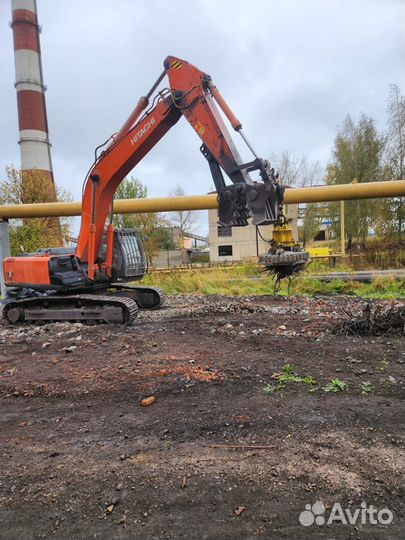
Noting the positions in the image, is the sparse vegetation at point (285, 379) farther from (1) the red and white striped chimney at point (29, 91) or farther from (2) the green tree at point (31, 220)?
(1) the red and white striped chimney at point (29, 91)

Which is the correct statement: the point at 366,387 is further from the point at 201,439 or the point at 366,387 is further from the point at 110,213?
the point at 110,213

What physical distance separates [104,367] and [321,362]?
86.9 inches

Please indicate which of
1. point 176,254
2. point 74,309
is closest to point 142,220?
point 176,254

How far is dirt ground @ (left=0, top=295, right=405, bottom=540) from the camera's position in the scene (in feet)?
6.02

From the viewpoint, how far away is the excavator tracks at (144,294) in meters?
7.79

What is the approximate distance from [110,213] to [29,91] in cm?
2732

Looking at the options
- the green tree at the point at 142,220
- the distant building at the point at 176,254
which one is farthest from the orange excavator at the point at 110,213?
the distant building at the point at 176,254

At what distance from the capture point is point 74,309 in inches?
266

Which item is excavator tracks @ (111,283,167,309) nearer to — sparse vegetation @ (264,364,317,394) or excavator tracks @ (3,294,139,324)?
excavator tracks @ (3,294,139,324)

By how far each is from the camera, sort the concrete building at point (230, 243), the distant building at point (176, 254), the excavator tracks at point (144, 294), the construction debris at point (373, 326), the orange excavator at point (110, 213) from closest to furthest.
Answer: the construction debris at point (373, 326)
the orange excavator at point (110, 213)
the excavator tracks at point (144, 294)
the concrete building at point (230, 243)
the distant building at point (176, 254)

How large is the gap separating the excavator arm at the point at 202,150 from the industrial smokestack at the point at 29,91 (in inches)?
953

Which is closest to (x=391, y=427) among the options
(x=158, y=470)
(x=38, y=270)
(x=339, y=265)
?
(x=158, y=470)

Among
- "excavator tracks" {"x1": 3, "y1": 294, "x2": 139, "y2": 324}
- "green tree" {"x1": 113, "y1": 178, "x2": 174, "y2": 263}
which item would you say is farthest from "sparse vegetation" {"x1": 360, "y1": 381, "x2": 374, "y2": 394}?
"green tree" {"x1": 113, "y1": 178, "x2": 174, "y2": 263}

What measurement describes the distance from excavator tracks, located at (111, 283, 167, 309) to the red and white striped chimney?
2400cm
